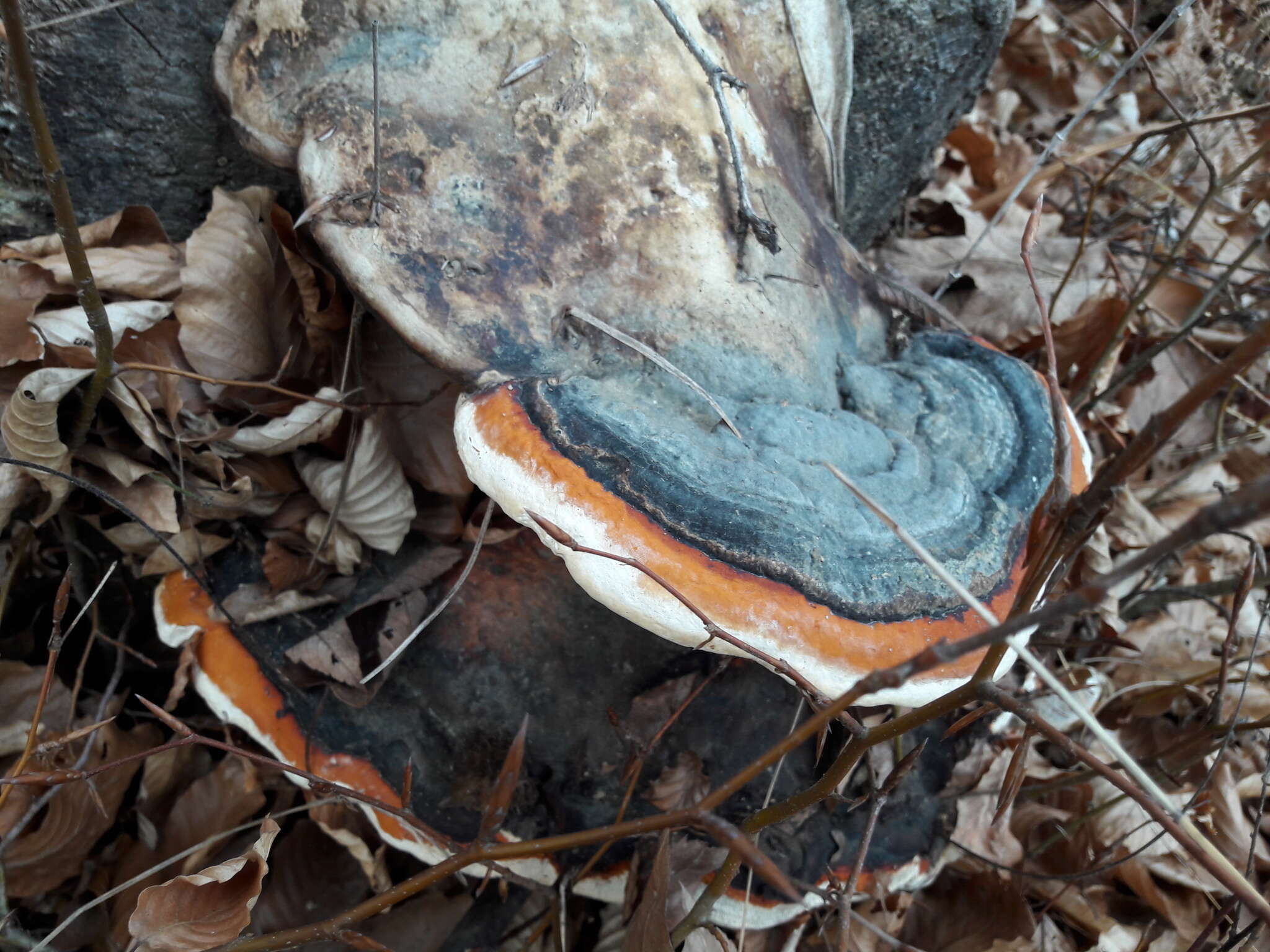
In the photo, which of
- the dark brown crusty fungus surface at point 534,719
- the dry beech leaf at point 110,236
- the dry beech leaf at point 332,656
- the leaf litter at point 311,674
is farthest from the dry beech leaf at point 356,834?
the dry beech leaf at point 110,236

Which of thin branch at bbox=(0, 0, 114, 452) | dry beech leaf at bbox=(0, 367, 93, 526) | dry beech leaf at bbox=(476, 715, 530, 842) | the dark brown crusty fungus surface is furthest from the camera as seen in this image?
the dark brown crusty fungus surface

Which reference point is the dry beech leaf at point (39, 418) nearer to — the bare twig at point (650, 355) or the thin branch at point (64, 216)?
the thin branch at point (64, 216)

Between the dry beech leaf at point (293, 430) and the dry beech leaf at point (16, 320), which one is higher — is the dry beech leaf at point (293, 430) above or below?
below

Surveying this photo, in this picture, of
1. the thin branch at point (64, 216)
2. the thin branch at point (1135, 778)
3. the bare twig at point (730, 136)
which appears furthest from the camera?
the bare twig at point (730, 136)

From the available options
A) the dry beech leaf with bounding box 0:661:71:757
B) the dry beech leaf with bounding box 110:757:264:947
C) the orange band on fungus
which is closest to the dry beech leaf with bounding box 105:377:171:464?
the dry beech leaf with bounding box 0:661:71:757

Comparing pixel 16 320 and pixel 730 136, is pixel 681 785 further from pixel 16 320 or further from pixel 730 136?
pixel 16 320

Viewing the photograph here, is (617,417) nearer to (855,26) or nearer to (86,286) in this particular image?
(86,286)

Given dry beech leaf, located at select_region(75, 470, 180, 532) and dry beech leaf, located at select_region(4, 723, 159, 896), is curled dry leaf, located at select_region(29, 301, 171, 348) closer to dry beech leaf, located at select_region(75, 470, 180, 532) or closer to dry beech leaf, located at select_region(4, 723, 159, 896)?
dry beech leaf, located at select_region(75, 470, 180, 532)
